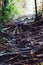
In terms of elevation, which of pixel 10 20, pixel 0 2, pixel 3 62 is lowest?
pixel 3 62

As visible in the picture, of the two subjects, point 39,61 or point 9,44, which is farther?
point 9,44

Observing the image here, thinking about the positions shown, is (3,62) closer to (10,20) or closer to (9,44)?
(9,44)

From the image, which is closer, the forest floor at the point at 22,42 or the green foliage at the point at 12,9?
the forest floor at the point at 22,42

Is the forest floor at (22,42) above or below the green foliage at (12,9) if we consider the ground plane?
below

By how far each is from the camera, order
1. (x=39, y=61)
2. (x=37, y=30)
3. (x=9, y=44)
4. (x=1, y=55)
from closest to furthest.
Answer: (x=39, y=61) → (x=1, y=55) → (x=9, y=44) → (x=37, y=30)

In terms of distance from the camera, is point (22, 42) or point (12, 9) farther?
point (12, 9)

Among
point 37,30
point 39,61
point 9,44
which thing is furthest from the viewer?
point 37,30

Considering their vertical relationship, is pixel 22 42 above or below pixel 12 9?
below

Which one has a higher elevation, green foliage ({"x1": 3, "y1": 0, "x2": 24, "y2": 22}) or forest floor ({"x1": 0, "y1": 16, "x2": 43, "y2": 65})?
green foliage ({"x1": 3, "y1": 0, "x2": 24, "y2": 22})

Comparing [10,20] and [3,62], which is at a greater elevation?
[10,20]

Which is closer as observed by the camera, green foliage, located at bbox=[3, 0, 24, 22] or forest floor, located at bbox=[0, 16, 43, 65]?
forest floor, located at bbox=[0, 16, 43, 65]

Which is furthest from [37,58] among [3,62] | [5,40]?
[5,40]
